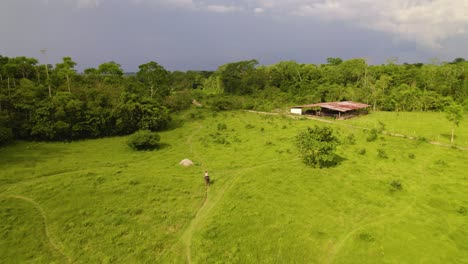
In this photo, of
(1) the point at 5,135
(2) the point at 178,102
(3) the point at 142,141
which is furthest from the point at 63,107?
(2) the point at 178,102

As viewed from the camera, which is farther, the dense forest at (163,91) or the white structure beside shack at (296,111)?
the white structure beside shack at (296,111)

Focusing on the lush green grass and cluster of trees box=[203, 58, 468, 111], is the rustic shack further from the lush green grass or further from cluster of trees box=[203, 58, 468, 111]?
cluster of trees box=[203, 58, 468, 111]

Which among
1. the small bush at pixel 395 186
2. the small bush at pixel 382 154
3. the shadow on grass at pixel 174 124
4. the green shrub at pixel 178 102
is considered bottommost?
the small bush at pixel 395 186

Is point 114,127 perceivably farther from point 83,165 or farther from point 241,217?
point 241,217

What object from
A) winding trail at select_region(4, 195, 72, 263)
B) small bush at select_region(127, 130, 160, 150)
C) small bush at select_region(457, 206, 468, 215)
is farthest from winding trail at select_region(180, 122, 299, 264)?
small bush at select_region(457, 206, 468, 215)

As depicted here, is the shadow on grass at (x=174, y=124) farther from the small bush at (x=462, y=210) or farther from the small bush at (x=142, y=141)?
the small bush at (x=462, y=210)

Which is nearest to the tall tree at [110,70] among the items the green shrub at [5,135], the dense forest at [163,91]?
the dense forest at [163,91]

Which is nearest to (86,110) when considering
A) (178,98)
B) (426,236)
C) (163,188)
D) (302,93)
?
(163,188)
